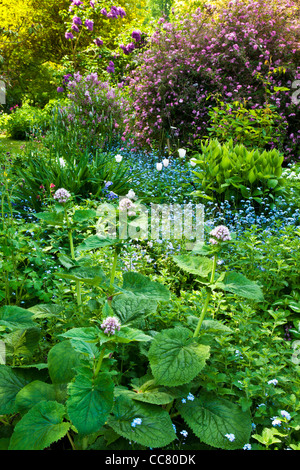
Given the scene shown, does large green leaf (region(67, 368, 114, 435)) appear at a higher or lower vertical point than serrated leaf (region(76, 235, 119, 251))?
lower

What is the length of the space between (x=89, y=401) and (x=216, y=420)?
1.59 feet

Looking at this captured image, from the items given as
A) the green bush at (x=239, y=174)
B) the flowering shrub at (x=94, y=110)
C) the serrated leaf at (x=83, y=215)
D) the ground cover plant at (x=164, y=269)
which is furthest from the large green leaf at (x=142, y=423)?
the flowering shrub at (x=94, y=110)

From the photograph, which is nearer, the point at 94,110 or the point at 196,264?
the point at 196,264

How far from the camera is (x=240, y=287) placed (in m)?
1.46

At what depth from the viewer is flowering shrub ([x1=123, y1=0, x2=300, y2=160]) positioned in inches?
249

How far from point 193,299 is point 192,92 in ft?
17.6

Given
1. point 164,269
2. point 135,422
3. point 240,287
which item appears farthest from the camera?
point 164,269

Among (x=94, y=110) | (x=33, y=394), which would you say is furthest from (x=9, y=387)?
(x=94, y=110)

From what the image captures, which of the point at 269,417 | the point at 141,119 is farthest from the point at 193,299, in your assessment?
the point at 141,119

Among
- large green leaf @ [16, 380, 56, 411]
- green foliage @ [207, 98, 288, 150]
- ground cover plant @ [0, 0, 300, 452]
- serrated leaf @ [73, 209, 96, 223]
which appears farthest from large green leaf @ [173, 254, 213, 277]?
green foliage @ [207, 98, 288, 150]

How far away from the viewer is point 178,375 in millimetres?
1271

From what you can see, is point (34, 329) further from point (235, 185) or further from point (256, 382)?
point (235, 185)

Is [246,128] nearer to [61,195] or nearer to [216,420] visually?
[61,195]

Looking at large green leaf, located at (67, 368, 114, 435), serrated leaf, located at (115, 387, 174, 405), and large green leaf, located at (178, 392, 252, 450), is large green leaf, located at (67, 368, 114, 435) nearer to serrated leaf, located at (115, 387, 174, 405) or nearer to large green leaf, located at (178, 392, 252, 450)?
serrated leaf, located at (115, 387, 174, 405)
